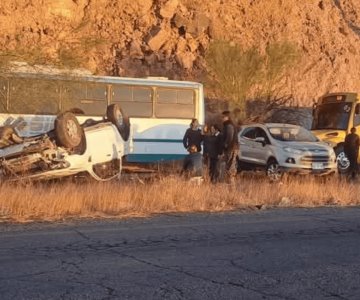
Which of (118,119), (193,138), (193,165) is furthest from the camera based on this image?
(118,119)

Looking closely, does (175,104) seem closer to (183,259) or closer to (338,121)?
(338,121)

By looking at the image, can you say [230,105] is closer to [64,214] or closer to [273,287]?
[64,214]

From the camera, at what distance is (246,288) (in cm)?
720

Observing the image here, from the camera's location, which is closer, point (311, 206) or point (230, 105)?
point (311, 206)

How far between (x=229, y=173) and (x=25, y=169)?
5100 millimetres

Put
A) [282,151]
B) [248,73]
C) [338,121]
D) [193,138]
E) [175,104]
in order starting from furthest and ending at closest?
[248,73] < [338,121] < [282,151] < [175,104] < [193,138]

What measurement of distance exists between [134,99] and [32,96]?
18.3 feet

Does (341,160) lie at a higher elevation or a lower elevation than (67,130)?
lower

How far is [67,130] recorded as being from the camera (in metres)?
17.4

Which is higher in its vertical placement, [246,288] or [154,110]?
[154,110]

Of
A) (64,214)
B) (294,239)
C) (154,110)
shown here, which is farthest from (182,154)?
(294,239)

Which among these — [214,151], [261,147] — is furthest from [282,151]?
[214,151]

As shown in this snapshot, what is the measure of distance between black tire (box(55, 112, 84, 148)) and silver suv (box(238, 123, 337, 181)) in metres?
6.20

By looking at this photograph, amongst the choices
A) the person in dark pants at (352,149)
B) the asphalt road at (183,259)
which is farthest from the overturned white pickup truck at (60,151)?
the person in dark pants at (352,149)
